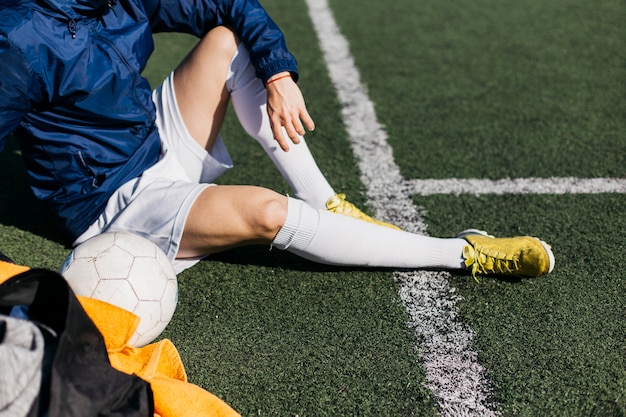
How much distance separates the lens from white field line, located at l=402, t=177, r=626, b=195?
133 inches

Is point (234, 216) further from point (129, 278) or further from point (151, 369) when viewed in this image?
point (151, 369)

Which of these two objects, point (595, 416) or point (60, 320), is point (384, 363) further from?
point (60, 320)

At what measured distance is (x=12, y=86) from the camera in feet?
7.41

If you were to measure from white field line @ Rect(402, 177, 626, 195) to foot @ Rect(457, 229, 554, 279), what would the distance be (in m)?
0.65

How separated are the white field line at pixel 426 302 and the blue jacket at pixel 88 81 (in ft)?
2.98

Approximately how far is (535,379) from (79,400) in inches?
54.1

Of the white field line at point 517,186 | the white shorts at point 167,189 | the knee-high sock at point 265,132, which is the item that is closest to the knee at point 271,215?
the white shorts at point 167,189

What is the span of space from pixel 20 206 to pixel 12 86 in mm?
1175

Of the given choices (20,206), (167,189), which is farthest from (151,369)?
(20,206)

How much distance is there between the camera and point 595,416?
2129 mm

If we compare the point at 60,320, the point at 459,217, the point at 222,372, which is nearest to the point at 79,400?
the point at 60,320

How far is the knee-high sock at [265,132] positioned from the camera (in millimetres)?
2871

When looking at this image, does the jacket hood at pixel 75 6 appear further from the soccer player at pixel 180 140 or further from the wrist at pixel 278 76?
the wrist at pixel 278 76

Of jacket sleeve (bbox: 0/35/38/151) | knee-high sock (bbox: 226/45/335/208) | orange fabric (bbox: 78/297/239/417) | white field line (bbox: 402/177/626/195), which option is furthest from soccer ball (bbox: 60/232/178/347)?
white field line (bbox: 402/177/626/195)
